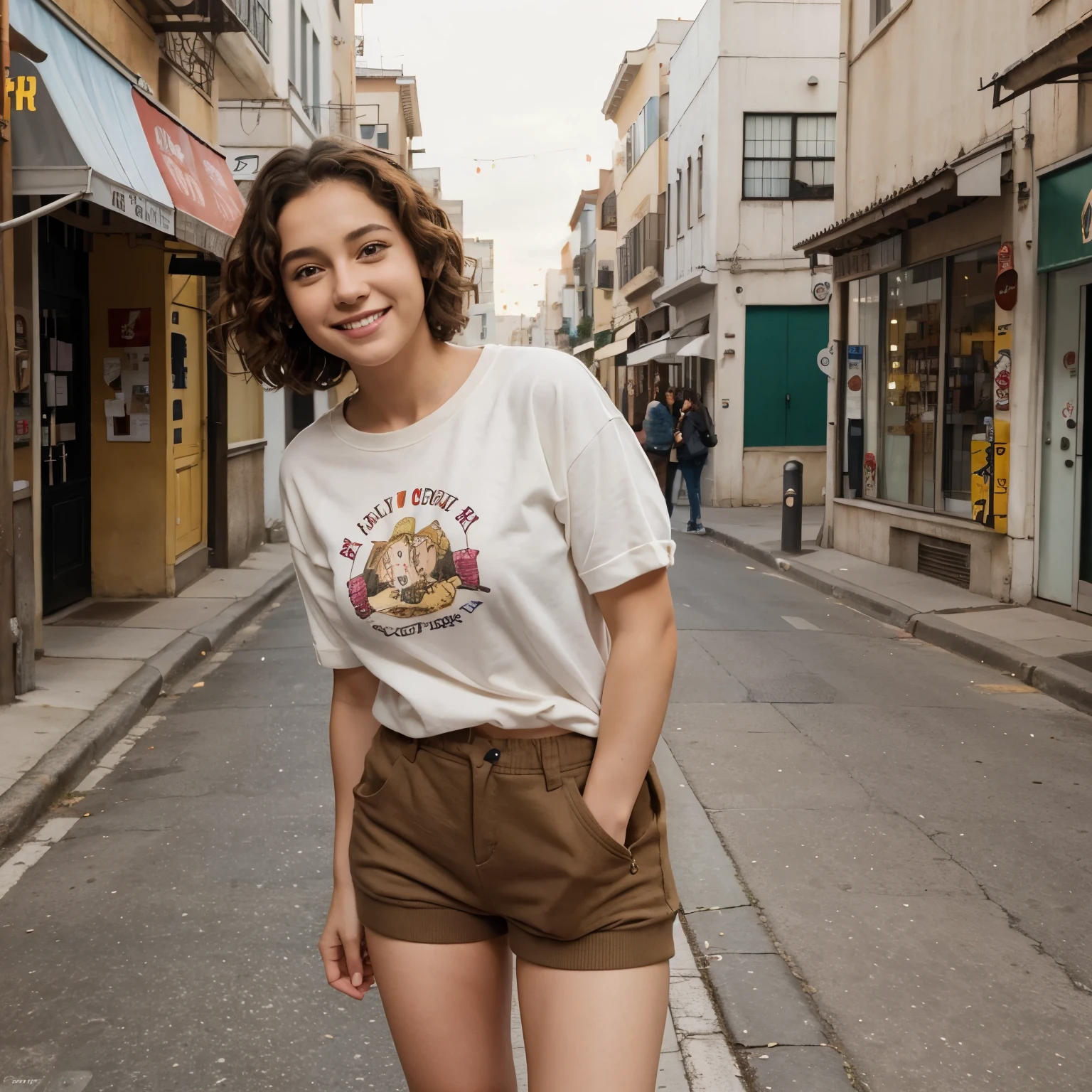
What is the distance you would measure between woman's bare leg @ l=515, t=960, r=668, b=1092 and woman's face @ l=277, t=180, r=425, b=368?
0.94m

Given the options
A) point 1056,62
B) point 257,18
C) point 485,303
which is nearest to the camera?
point 1056,62

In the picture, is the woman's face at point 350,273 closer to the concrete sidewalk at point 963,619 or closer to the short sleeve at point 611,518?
the short sleeve at point 611,518

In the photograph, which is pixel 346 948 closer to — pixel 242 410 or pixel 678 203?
pixel 242 410

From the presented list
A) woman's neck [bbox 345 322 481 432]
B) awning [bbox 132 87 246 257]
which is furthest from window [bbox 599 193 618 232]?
woman's neck [bbox 345 322 481 432]

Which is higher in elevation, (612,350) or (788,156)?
(788,156)

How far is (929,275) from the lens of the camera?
14.5 metres

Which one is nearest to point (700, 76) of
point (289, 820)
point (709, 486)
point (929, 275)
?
point (709, 486)

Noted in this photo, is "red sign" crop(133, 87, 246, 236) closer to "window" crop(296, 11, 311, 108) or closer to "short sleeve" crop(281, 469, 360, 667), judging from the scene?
"short sleeve" crop(281, 469, 360, 667)

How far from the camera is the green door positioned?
1008 inches

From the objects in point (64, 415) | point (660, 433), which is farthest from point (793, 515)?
point (64, 415)

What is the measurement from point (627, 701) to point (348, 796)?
0.56 m

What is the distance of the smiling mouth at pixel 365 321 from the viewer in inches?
79.6

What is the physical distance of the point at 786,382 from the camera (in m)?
25.7

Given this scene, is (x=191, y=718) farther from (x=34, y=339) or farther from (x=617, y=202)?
(x=617, y=202)
